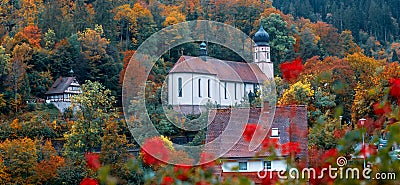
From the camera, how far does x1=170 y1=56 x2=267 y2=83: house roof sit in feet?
152

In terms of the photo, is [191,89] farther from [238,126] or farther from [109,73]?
[238,126]

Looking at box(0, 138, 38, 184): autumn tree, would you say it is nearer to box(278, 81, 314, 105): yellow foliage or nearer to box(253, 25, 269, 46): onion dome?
box(278, 81, 314, 105): yellow foliage

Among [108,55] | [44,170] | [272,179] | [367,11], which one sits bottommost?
[44,170]

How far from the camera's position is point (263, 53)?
5197 centimetres

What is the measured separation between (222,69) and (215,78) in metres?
2.05

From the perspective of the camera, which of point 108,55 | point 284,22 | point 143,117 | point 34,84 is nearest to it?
point 143,117

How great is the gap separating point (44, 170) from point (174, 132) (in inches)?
398

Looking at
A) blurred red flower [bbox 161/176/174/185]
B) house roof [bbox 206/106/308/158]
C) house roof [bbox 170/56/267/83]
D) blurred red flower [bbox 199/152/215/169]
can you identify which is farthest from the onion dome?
blurred red flower [bbox 161/176/174/185]

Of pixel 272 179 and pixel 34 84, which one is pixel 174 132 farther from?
pixel 272 179

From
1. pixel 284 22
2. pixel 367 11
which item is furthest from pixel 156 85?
pixel 367 11

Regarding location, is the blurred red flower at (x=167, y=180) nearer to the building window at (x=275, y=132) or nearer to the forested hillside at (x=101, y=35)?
the building window at (x=275, y=132)

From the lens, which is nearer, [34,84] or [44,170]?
[44,170]

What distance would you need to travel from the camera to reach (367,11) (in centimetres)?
8512

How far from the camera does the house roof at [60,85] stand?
44.2 metres
